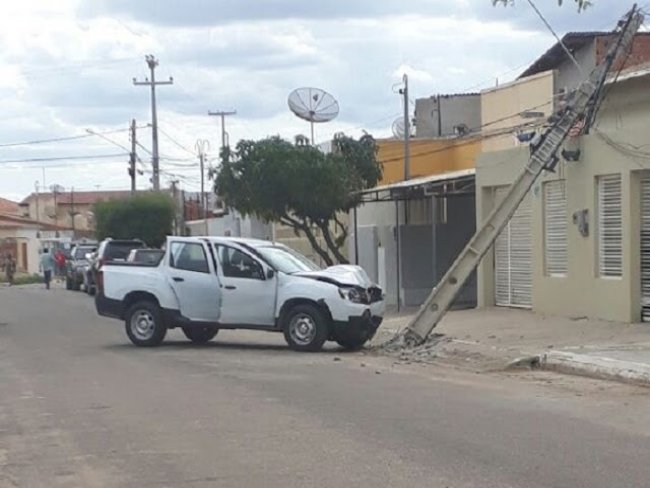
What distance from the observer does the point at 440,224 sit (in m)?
32.3

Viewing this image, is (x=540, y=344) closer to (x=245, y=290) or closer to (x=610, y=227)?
(x=610, y=227)

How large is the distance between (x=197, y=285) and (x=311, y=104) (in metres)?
24.2

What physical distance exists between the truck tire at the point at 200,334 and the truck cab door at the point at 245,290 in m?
1.35

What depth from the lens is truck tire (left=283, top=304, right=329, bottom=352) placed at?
19578mm

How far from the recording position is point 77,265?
162 ft

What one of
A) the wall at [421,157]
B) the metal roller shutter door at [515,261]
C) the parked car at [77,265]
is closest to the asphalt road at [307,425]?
the metal roller shutter door at [515,261]

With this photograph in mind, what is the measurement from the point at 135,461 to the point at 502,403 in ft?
16.1

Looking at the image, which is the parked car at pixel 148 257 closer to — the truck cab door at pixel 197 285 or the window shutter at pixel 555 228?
the truck cab door at pixel 197 285

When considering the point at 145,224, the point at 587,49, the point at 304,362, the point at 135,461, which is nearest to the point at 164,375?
the point at 304,362

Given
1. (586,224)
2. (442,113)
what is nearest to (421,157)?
(442,113)

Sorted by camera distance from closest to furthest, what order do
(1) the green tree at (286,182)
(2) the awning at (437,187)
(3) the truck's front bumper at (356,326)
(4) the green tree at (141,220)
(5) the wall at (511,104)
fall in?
1. (3) the truck's front bumper at (356,326)
2. (2) the awning at (437,187)
3. (1) the green tree at (286,182)
4. (5) the wall at (511,104)
5. (4) the green tree at (141,220)

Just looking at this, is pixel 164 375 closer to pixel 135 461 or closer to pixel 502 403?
pixel 502 403

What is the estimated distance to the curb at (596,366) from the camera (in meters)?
14.9

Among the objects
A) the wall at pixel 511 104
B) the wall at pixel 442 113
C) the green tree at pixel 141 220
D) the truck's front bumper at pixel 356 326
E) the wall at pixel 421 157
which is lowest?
the truck's front bumper at pixel 356 326
